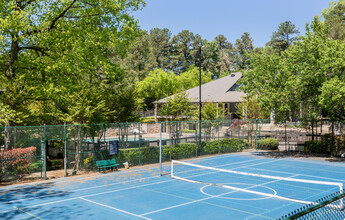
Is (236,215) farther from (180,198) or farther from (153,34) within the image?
(153,34)

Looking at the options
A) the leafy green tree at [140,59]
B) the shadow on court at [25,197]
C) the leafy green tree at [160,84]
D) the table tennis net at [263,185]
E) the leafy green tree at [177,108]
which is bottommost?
the shadow on court at [25,197]

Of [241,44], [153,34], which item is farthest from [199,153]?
[241,44]

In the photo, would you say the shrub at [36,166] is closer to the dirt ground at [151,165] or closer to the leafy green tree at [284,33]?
the dirt ground at [151,165]

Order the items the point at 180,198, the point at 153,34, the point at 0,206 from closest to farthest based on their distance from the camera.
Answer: the point at 0,206
the point at 180,198
the point at 153,34

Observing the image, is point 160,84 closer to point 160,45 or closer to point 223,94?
point 223,94

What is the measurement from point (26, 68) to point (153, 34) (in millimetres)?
79717

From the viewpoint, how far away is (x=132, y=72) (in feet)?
274

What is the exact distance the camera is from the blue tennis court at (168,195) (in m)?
13.7

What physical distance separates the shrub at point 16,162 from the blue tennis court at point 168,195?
1.14 meters

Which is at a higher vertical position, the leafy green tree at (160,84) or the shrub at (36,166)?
the leafy green tree at (160,84)

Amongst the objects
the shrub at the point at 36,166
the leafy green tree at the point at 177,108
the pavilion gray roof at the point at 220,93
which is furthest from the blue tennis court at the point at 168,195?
the pavilion gray roof at the point at 220,93

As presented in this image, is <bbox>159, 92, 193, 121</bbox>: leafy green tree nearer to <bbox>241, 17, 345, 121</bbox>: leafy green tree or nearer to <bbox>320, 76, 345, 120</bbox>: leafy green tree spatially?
<bbox>241, 17, 345, 121</bbox>: leafy green tree

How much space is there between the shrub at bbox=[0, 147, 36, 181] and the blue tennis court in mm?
1142

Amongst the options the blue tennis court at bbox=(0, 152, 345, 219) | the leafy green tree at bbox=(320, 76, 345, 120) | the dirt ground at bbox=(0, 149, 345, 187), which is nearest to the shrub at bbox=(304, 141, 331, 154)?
the dirt ground at bbox=(0, 149, 345, 187)
